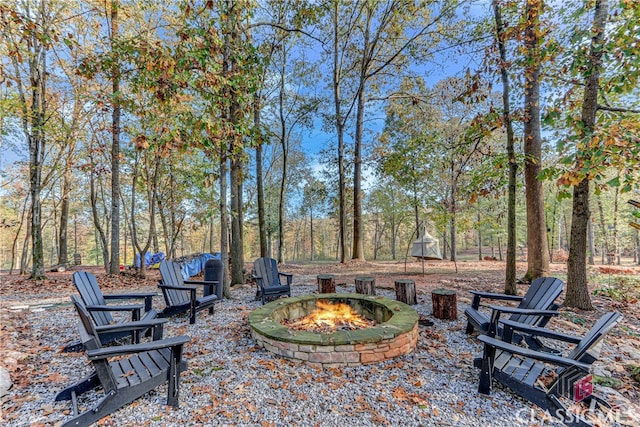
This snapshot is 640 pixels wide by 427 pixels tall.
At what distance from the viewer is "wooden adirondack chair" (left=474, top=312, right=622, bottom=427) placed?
192cm

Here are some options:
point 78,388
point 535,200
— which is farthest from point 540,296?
point 78,388

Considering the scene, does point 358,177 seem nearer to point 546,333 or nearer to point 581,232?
point 581,232

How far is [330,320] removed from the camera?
4.00 meters

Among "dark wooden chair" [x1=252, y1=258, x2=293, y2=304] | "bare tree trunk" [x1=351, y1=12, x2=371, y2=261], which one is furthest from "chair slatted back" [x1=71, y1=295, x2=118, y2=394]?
"bare tree trunk" [x1=351, y1=12, x2=371, y2=261]

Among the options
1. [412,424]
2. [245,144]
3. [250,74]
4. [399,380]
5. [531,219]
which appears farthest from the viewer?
[531,219]

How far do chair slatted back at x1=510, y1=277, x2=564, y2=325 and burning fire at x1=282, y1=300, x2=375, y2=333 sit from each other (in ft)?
6.25

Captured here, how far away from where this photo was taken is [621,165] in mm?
2785

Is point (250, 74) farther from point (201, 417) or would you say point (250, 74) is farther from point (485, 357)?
point (485, 357)

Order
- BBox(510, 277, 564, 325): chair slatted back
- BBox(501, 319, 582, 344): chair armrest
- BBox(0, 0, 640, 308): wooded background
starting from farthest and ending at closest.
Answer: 1. BBox(0, 0, 640, 308): wooded background
2. BBox(510, 277, 564, 325): chair slatted back
3. BBox(501, 319, 582, 344): chair armrest

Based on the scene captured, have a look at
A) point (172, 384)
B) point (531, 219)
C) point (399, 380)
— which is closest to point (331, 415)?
point (399, 380)

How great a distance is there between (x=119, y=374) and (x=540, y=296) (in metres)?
4.31

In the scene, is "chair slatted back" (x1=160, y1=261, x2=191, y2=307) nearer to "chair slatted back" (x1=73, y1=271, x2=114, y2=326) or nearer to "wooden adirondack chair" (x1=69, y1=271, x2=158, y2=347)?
"wooden adirondack chair" (x1=69, y1=271, x2=158, y2=347)

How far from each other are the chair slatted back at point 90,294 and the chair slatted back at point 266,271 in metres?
2.41

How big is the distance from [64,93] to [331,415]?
11.0m
